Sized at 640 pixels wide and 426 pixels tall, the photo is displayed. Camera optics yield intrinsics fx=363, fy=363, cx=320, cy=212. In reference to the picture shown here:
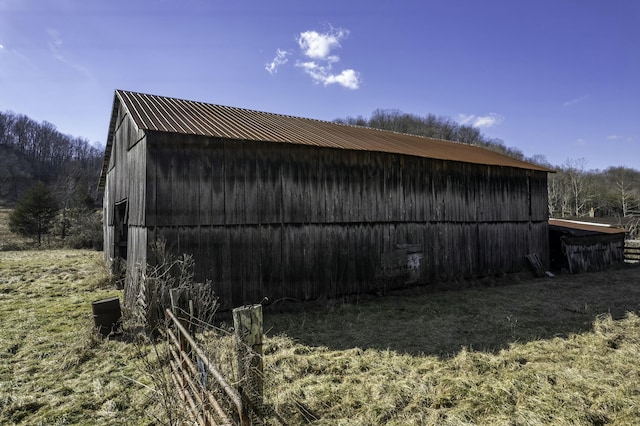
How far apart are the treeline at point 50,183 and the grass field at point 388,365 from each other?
81.2 feet

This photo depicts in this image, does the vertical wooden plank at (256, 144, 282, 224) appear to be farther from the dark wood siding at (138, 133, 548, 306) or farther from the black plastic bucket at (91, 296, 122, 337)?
the black plastic bucket at (91, 296, 122, 337)

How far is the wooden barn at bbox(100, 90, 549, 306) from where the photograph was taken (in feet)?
29.6

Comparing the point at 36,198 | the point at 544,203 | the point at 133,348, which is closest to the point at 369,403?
the point at 133,348

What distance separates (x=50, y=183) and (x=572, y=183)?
9610 cm

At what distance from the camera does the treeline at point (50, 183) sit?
3161 cm

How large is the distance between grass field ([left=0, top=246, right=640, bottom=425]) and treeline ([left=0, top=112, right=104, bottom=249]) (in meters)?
24.7

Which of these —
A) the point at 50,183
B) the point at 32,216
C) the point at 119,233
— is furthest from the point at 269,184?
the point at 50,183

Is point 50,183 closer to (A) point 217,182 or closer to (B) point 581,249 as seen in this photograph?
(A) point 217,182

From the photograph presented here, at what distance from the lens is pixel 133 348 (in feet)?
22.1

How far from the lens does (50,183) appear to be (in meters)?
73.4

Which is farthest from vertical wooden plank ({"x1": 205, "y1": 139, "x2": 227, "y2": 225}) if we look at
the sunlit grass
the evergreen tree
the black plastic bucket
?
the evergreen tree

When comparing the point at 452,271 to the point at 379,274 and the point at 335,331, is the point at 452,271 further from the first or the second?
the point at 335,331

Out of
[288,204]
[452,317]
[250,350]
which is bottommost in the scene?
[452,317]

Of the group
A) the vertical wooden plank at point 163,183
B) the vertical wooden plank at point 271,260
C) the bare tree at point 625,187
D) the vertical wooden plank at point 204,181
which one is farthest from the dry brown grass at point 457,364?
the bare tree at point 625,187
